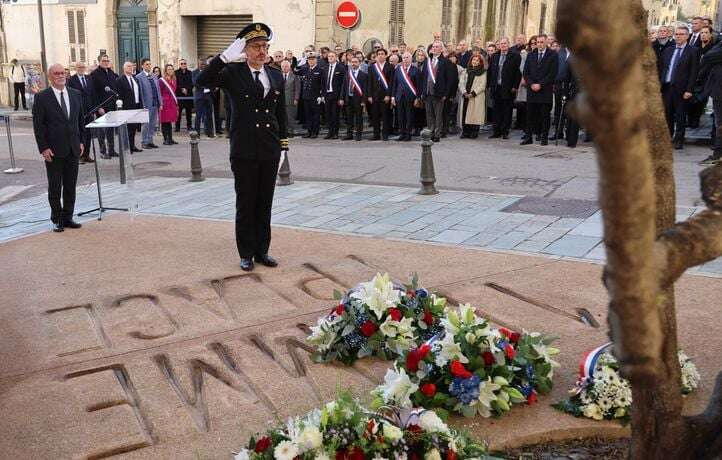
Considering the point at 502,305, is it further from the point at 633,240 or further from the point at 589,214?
the point at 633,240

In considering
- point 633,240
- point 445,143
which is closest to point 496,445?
point 633,240

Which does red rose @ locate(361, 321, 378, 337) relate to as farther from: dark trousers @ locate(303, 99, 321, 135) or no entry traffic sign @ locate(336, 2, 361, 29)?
no entry traffic sign @ locate(336, 2, 361, 29)

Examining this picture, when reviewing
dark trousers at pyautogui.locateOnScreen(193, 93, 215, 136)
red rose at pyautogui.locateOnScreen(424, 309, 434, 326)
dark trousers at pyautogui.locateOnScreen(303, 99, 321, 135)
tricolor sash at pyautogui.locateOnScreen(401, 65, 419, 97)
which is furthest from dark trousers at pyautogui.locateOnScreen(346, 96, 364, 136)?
red rose at pyautogui.locateOnScreen(424, 309, 434, 326)

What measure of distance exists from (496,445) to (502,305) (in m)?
2.11

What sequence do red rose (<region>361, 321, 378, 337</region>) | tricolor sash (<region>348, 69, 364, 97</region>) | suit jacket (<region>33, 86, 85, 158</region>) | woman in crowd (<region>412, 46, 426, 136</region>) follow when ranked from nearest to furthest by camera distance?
red rose (<region>361, 321, 378, 337</region>) → suit jacket (<region>33, 86, 85, 158</region>) → woman in crowd (<region>412, 46, 426, 136</region>) → tricolor sash (<region>348, 69, 364, 97</region>)

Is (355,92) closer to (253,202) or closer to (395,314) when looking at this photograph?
(253,202)

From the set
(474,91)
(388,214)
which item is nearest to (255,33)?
(388,214)

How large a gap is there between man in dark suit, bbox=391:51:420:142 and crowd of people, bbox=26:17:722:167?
2cm

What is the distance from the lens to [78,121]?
352 inches

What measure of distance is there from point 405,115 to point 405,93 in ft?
1.86

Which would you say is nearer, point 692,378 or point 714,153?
point 692,378

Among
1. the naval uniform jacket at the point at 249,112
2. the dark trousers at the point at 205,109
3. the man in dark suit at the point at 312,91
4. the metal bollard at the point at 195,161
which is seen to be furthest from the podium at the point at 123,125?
the dark trousers at the point at 205,109

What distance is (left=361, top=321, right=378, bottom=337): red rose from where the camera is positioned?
4734 millimetres

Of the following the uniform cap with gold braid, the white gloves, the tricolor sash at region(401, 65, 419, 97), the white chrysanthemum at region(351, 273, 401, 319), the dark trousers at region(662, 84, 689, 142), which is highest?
the uniform cap with gold braid
